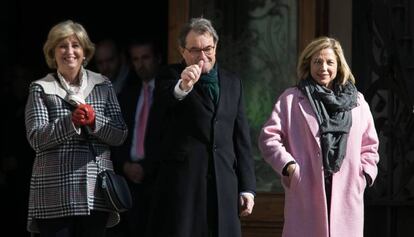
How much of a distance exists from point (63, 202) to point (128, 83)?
2150 millimetres

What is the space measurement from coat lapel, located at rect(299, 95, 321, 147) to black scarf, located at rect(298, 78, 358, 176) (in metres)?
0.02

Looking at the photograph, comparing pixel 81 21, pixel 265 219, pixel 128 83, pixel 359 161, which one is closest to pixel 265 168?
pixel 265 219

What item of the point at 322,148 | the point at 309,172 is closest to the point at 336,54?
the point at 322,148

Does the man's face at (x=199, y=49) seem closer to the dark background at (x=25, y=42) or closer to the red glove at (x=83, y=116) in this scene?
the red glove at (x=83, y=116)

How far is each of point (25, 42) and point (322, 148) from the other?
Answer: 5087mm

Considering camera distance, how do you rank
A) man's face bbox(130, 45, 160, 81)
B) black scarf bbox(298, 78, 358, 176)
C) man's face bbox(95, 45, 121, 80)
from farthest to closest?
man's face bbox(95, 45, 121, 80) < man's face bbox(130, 45, 160, 81) < black scarf bbox(298, 78, 358, 176)

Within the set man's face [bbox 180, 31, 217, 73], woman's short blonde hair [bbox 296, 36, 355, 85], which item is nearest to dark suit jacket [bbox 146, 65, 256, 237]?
man's face [bbox 180, 31, 217, 73]

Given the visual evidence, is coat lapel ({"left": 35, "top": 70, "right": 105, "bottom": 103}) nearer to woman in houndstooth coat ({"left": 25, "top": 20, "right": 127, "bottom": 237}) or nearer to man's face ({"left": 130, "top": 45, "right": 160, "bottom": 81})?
woman in houndstooth coat ({"left": 25, "top": 20, "right": 127, "bottom": 237})

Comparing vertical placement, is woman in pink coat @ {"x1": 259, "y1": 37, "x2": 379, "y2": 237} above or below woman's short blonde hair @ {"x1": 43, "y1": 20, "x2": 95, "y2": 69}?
below

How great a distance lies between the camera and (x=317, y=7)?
29.0 ft

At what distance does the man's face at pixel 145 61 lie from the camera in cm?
857

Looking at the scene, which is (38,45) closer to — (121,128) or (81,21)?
(81,21)

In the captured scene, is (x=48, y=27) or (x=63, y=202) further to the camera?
(x=48, y=27)

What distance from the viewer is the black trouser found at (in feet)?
22.4
